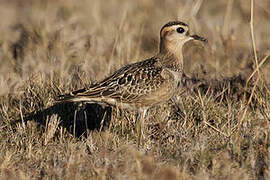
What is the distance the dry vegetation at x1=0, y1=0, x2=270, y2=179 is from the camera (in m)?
5.01

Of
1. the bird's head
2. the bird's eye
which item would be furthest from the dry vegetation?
the bird's eye

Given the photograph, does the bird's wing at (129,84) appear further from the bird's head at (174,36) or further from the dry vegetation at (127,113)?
the bird's head at (174,36)

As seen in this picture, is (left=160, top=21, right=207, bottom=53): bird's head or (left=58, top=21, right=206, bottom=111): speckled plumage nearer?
(left=58, top=21, right=206, bottom=111): speckled plumage

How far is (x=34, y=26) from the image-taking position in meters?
9.28

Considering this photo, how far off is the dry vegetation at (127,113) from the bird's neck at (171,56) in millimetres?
475

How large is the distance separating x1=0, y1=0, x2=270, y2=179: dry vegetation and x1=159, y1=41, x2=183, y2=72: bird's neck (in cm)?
47

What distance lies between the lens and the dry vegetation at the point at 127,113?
16.4 ft

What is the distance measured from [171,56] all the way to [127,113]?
2.82 feet

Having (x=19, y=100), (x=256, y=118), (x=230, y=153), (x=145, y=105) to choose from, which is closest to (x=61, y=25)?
(x=19, y=100)

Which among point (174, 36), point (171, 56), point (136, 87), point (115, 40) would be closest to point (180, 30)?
point (174, 36)

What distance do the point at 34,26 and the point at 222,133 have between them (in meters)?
4.77

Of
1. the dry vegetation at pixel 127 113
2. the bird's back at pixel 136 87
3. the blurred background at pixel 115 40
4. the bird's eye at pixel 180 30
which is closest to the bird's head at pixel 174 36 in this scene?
the bird's eye at pixel 180 30

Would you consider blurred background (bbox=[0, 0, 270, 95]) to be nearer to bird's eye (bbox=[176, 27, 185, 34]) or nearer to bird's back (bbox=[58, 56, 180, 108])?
bird's back (bbox=[58, 56, 180, 108])

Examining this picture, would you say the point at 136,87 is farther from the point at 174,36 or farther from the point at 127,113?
the point at 174,36
